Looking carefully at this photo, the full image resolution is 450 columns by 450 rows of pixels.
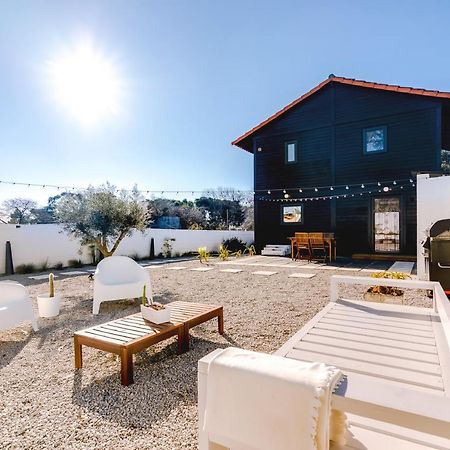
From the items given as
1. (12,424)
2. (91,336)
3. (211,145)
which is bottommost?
(12,424)

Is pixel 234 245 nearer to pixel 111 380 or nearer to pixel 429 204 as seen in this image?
pixel 429 204

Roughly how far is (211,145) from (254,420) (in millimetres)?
16945

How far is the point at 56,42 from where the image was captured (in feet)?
21.5

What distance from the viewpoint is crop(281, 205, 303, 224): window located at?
516 inches

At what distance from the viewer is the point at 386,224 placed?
1183cm

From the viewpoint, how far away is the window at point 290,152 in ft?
43.6

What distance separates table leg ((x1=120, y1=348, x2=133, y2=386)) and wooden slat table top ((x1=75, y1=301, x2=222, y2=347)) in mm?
67

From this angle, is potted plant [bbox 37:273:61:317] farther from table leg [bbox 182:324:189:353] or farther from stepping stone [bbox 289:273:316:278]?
stepping stone [bbox 289:273:316:278]

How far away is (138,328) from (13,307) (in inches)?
73.1

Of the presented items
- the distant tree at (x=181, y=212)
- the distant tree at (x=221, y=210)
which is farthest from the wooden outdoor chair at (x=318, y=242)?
the distant tree at (x=221, y=210)

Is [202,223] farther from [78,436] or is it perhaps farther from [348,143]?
[78,436]

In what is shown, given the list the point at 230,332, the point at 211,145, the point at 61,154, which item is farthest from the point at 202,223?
the point at 230,332

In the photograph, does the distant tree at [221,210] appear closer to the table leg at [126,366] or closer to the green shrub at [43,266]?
the green shrub at [43,266]

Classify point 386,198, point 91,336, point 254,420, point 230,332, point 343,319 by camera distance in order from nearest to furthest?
point 254,420 < point 91,336 < point 343,319 < point 230,332 < point 386,198
